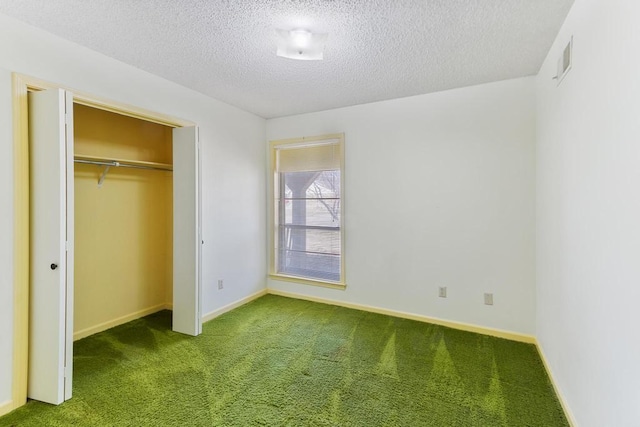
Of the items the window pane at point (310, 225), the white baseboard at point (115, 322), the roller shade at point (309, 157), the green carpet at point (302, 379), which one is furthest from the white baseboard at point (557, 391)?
the white baseboard at point (115, 322)

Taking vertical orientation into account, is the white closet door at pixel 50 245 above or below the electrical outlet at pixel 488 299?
above

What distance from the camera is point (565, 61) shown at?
1.96 meters

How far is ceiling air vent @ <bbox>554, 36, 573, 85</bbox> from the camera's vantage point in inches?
73.7

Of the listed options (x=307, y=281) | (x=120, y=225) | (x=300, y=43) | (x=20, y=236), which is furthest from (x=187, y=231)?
(x=300, y=43)

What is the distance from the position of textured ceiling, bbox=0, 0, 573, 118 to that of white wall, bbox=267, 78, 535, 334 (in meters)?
0.36

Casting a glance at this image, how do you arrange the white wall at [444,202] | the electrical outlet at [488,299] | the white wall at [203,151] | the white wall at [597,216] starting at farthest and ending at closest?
the electrical outlet at [488,299] → the white wall at [444,202] → the white wall at [203,151] → the white wall at [597,216]

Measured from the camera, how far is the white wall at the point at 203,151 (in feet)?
6.39

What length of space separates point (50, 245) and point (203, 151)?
69.2 inches

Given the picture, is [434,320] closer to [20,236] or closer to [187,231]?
[187,231]

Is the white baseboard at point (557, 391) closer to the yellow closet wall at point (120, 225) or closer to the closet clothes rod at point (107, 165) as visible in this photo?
the yellow closet wall at point (120, 225)

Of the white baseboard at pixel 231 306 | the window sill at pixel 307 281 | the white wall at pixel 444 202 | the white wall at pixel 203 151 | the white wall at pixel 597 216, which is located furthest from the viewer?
the window sill at pixel 307 281

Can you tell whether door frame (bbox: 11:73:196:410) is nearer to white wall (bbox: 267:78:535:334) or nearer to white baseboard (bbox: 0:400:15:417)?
white baseboard (bbox: 0:400:15:417)

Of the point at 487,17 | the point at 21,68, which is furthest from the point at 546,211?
the point at 21,68

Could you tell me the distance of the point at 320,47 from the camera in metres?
2.19
